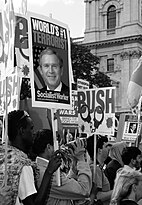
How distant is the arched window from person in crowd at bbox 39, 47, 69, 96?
4353cm

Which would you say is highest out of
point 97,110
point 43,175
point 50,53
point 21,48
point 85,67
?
point 85,67

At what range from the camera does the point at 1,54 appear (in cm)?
357

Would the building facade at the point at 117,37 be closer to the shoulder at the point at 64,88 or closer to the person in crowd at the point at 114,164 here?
the person in crowd at the point at 114,164

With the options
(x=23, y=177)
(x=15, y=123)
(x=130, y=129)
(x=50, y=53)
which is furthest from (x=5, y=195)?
(x=130, y=129)

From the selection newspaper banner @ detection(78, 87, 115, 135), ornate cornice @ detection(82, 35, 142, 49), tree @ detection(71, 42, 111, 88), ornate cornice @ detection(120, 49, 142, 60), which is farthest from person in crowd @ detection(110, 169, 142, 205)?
ornate cornice @ detection(82, 35, 142, 49)

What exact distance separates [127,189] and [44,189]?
2.18 feet

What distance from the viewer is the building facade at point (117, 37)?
43719 millimetres

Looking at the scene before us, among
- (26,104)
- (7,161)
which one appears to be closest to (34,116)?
(26,104)

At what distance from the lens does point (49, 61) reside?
12.1 ft

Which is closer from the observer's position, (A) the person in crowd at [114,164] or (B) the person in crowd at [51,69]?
(B) the person in crowd at [51,69]

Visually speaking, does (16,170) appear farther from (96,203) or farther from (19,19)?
(19,19)

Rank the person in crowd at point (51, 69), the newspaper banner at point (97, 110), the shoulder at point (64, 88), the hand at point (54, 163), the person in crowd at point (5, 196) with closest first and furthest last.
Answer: the person in crowd at point (5, 196)
the hand at point (54, 163)
the person in crowd at point (51, 69)
the shoulder at point (64, 88)
the newspaper banner at point (97, 110)

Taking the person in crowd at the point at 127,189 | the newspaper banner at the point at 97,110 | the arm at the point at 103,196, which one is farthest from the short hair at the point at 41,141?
the newspaper banner at the point at 97,110

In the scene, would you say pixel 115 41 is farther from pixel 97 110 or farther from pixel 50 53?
pixel 50 53
